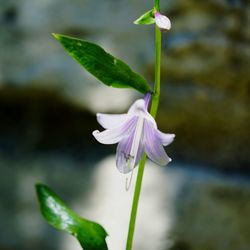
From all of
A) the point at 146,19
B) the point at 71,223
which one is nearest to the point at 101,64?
the point at 146,19

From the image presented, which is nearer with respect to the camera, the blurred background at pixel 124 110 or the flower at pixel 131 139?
the flower at pixel 131 139

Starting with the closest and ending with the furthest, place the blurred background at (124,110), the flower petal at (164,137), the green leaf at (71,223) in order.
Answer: the flower petal at (164,137)
the green leaf at (71,223)
the blurred background at (124,110)

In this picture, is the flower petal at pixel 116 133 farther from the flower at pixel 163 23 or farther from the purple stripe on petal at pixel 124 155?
the flower at pixel 163 23

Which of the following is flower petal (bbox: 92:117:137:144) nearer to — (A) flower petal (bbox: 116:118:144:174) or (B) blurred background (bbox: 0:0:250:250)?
(A) flower petal (bbox: 116:118:144:174)

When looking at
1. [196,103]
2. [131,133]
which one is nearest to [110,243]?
[196,103]

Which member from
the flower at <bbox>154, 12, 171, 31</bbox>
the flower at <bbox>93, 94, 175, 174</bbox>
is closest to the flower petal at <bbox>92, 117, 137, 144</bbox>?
the flower at <bbox>93, 94, 175, 174</bbox>

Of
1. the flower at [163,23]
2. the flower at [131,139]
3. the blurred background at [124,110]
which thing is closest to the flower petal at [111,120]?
the flower at [131,139]

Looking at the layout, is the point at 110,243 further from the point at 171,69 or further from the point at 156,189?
the point at 171,69
